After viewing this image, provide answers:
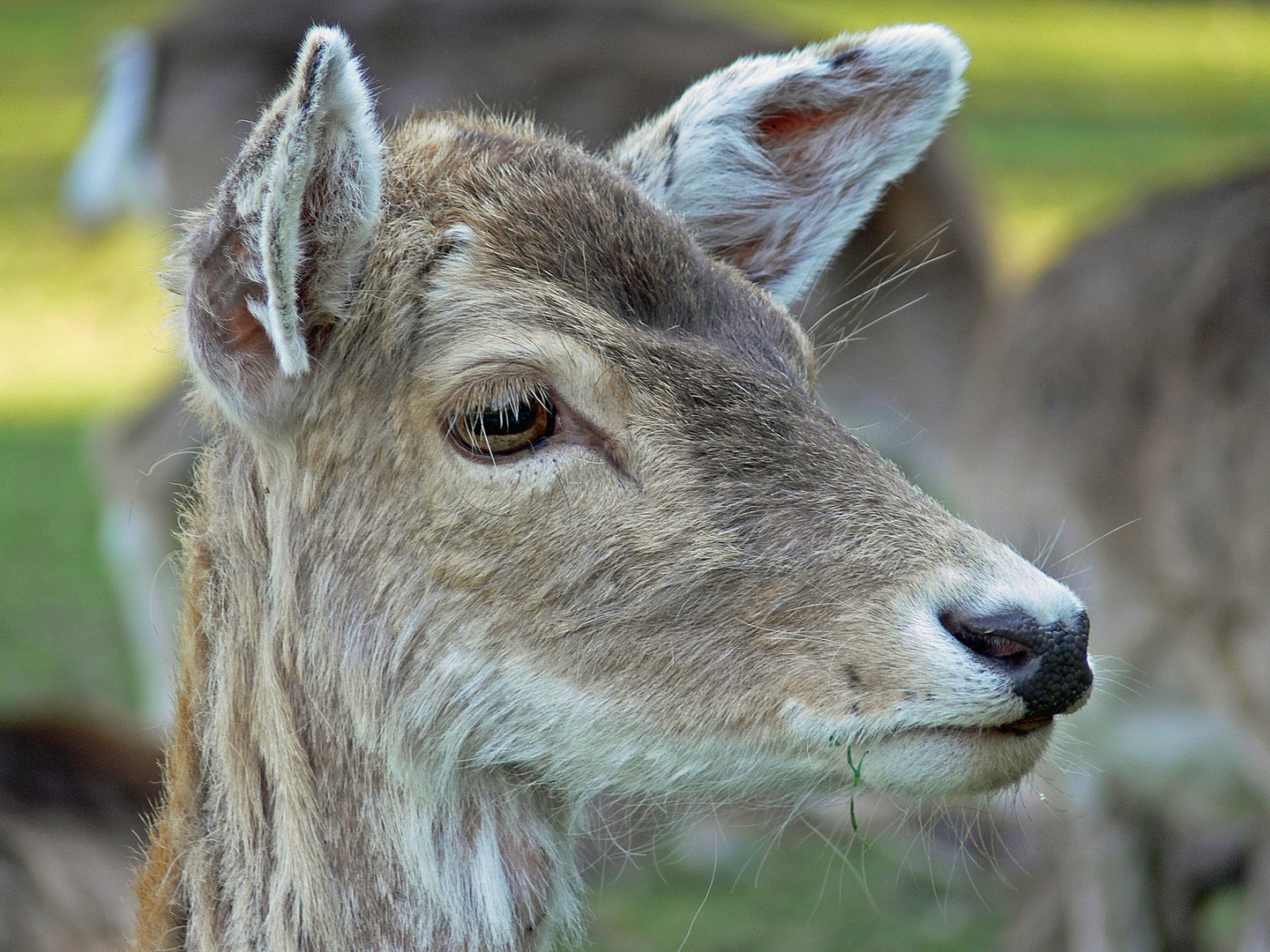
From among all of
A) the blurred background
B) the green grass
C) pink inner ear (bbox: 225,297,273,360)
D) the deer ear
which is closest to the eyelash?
pink inner ear (bbox: 225,297,273,360)

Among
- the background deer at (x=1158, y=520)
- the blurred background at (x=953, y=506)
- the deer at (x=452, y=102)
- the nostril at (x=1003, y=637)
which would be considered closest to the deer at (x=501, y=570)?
the nostril at (x=1003, y=637)

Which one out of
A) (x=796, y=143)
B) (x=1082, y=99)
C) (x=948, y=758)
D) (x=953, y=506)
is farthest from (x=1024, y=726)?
(x=1082, y=99)

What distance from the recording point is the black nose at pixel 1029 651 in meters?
2.11

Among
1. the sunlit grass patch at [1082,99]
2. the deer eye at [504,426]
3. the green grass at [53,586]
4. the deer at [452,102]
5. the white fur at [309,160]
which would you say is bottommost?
the sunlit grass patch at [1082,99]

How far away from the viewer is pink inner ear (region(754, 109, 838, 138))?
3.18 metres

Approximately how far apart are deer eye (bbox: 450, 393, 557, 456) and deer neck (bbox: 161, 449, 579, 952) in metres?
0.39

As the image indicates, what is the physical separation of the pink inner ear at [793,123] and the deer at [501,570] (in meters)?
0.59

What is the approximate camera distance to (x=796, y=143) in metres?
3.21

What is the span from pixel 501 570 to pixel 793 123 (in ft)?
4.66

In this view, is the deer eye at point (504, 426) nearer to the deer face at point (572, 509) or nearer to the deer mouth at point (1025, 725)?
the deer face at point (572, 509)

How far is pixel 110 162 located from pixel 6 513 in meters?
3.59

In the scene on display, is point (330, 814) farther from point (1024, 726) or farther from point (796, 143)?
point (796, 143)

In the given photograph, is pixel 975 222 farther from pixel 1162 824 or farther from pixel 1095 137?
pixel 1095 137

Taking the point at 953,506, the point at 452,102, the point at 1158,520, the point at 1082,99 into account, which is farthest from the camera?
the point at 1082,99
